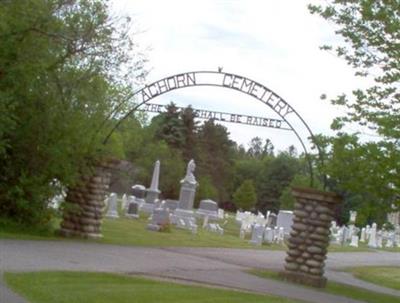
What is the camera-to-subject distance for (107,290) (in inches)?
567

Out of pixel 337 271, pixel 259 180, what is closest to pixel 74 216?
pixel 337 271

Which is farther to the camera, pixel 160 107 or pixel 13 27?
pixel 160 107

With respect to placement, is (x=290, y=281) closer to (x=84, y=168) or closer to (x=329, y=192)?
(x=329, y=192)

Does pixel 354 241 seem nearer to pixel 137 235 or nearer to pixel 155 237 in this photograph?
pixel 155 237

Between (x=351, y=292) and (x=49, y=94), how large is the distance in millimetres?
9558

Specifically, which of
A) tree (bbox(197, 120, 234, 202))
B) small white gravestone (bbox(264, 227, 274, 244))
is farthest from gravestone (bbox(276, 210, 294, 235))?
tree (bbox(197, 120, 234, 202))

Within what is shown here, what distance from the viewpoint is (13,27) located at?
22812 millimetres

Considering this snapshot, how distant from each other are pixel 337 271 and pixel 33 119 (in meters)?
12.7

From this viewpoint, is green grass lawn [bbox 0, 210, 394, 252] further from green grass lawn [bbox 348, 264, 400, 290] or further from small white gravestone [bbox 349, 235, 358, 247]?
small white gravestone [bbox 349, 235, 358, 247]

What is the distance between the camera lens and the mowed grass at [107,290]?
13.1 meters

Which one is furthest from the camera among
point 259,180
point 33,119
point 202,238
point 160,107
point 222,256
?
point 259,180

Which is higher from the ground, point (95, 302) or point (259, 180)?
point (259, 180)

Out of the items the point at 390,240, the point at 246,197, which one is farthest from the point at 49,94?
the point at 246,197

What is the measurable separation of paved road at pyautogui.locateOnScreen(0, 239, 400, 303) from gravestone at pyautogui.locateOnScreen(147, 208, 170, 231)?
775cm
